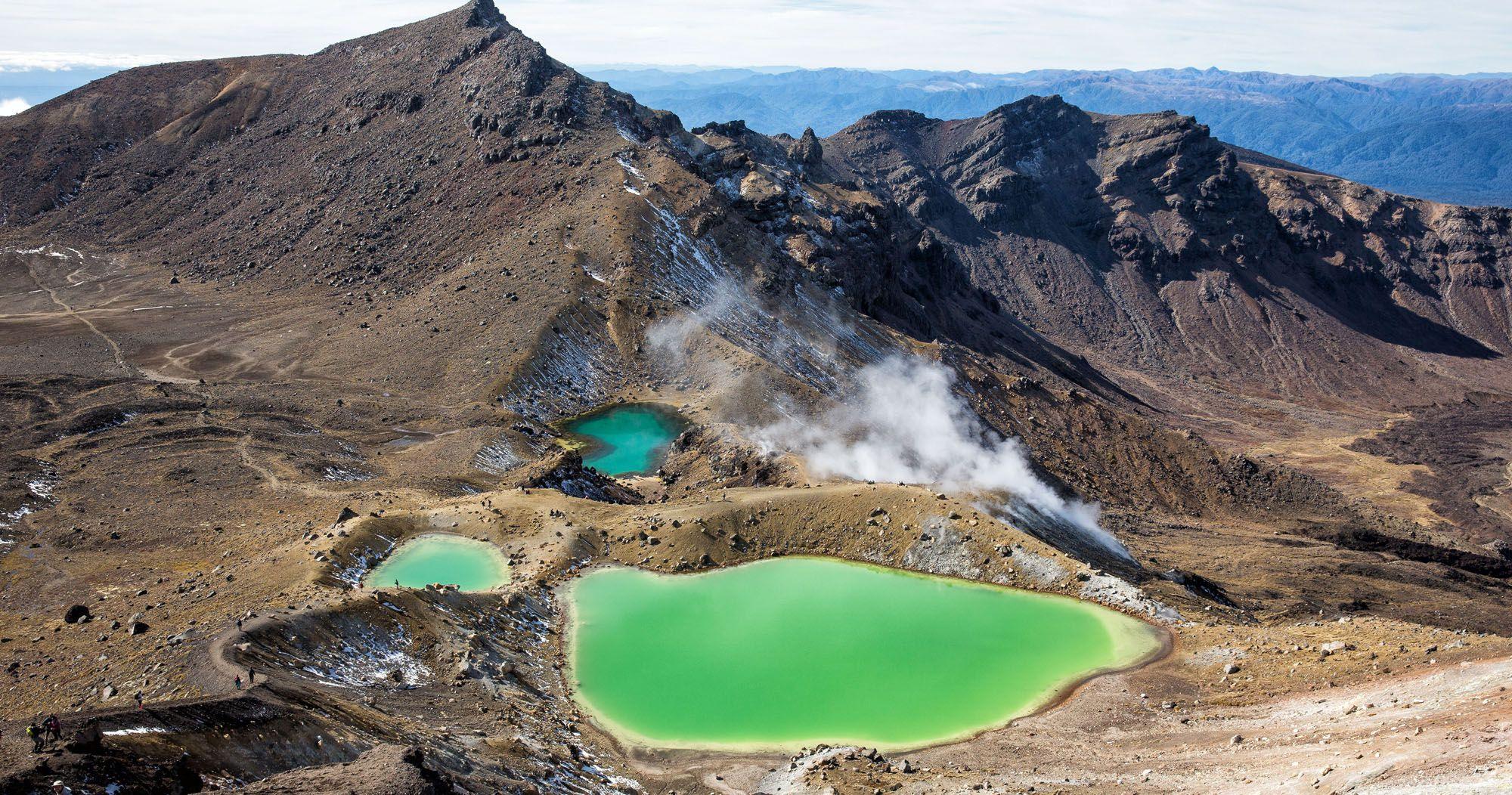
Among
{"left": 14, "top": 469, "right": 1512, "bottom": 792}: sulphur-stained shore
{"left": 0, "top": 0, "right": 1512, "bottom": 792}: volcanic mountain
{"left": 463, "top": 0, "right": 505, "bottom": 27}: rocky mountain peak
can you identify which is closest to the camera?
{"left": 14, "top": 469, "right": 1512, "bottom": 792}: sulphur-stained shore

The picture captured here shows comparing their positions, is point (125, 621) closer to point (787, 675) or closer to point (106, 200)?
point (787, 675)

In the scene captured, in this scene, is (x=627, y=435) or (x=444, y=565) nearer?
(x=444, y=565)

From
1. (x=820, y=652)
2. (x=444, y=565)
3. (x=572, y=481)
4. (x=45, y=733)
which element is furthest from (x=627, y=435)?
(x=45, y=733)

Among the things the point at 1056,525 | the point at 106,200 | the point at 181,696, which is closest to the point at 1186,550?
the point at 1056,525

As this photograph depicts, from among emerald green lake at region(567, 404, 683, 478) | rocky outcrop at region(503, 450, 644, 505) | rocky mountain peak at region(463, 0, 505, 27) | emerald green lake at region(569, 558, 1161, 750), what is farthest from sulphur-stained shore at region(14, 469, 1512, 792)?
rocky mountain peak at region(463, 0, 505, 27)

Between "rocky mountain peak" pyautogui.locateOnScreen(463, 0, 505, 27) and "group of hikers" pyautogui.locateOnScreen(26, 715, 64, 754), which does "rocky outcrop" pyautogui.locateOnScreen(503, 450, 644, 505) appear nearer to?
"group of hikers" pyautogui.locateOnScreen(26, 715, 64, 754)

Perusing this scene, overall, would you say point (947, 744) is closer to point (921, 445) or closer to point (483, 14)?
point (921, 445)
